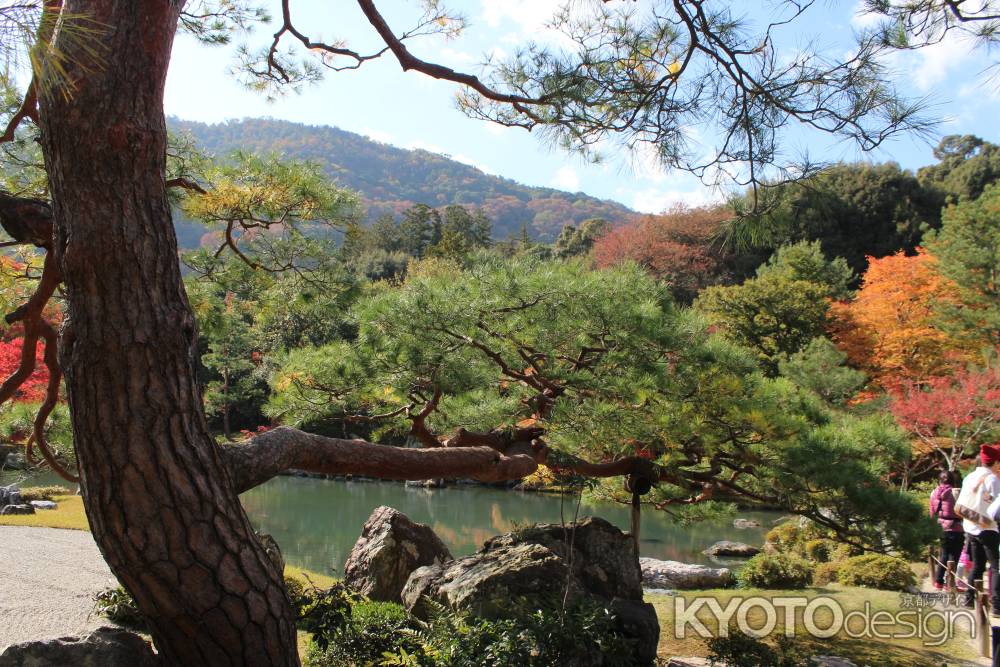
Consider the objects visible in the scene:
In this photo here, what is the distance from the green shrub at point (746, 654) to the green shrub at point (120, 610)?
319 cm

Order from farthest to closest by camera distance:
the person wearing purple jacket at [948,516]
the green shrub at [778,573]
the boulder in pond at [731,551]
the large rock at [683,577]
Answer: the boulder in pond at [731,551]
the large rock at [683,577]
the green shrub at [778,573]
the person wearing purple jacket at [948,516]

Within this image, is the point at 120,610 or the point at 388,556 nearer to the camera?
the point at 120,610

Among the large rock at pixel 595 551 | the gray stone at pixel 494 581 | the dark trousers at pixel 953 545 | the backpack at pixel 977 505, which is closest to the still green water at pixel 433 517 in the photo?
the dark trousers at pixel 953 545

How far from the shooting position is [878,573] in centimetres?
648

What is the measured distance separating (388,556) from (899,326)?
415 inches

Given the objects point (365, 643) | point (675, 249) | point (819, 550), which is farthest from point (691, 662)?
point (675, 249)

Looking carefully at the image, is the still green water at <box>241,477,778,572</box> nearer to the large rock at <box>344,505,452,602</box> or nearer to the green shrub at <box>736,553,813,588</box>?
the green shrub at <box>736,553,813,588</box>

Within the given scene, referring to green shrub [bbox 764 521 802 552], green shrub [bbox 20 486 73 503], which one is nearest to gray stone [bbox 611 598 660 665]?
green shrub [bbox 764 521 802 552]

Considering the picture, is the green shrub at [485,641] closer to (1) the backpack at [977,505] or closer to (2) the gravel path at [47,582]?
(2) the gravel path at [47,582]

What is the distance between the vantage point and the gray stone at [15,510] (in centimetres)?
844

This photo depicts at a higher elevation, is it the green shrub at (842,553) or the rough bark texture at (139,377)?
the rough bark texture at (139,377)

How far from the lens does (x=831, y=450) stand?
3.42m

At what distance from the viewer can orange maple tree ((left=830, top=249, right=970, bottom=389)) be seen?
11398 mm

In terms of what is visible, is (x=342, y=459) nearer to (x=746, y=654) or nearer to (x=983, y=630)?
(x=746, y=654)
